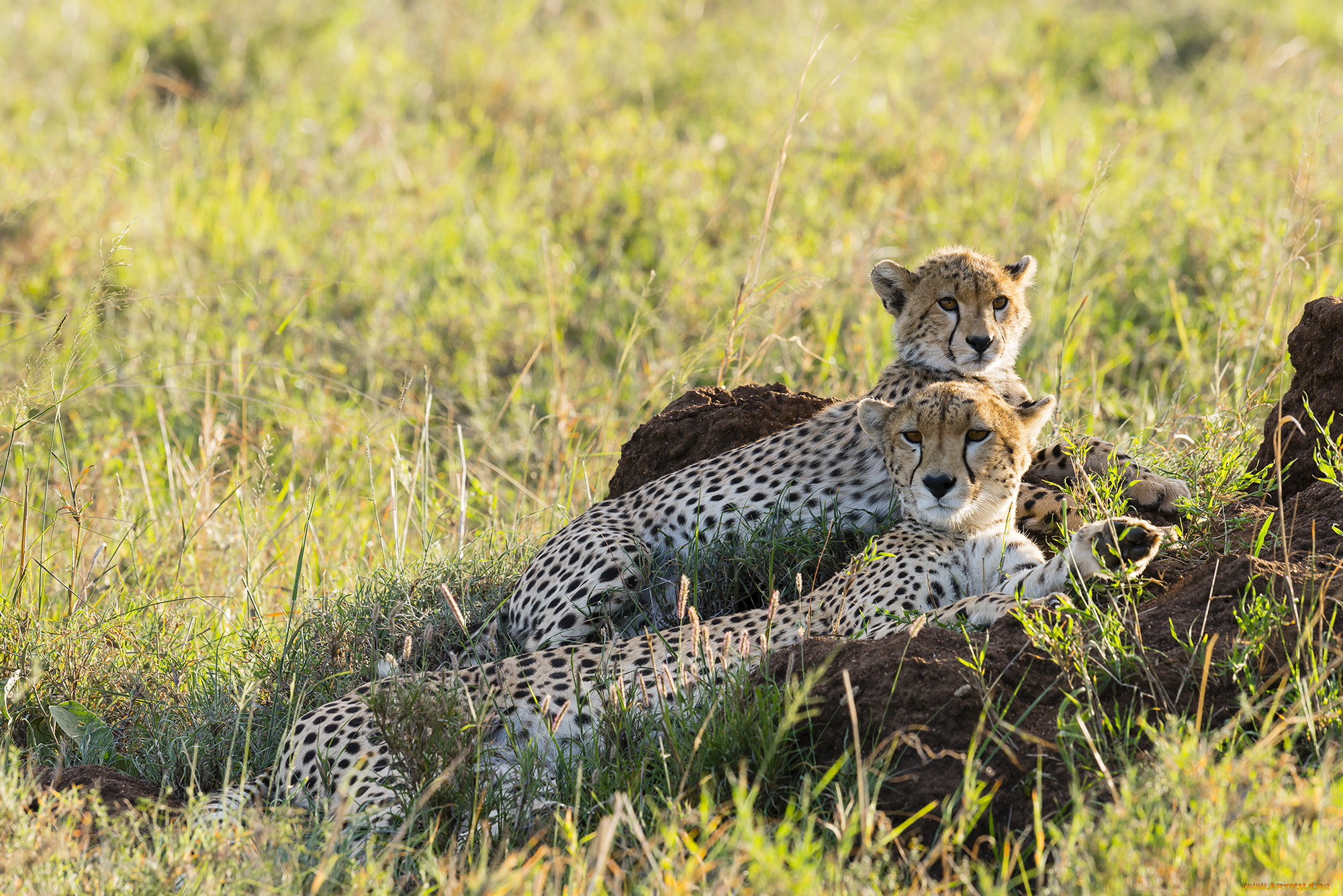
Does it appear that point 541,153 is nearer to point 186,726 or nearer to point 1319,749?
point 186,726

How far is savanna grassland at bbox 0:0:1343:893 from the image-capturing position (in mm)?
2402

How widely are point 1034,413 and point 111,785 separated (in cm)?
253

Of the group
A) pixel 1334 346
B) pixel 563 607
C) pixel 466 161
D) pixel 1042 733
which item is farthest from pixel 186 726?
pixel 466 161

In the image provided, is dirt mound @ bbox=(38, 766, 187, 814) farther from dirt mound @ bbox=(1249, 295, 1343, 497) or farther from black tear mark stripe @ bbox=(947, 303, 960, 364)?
dirt mound @ bbox=(1249, 295, 1343, 497)

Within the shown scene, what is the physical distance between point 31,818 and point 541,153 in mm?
6701

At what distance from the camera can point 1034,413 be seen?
3617 millimetres

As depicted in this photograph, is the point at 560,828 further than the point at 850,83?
No

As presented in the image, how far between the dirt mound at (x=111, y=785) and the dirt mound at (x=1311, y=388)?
2984mm

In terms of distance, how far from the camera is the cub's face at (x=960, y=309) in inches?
168

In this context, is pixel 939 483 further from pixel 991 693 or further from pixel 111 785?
pixel 111 785

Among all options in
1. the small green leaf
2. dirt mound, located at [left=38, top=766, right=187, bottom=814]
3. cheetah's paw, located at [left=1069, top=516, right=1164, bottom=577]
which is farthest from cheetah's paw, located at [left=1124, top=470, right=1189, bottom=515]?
the small green leaf

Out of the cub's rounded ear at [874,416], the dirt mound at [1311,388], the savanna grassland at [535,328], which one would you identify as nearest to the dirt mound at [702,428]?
the savanna grassland at [535,328]

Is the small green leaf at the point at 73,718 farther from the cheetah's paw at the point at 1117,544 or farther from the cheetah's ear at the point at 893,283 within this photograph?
the cheetah's ear at the point at 893,283

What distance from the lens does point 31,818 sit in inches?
104
